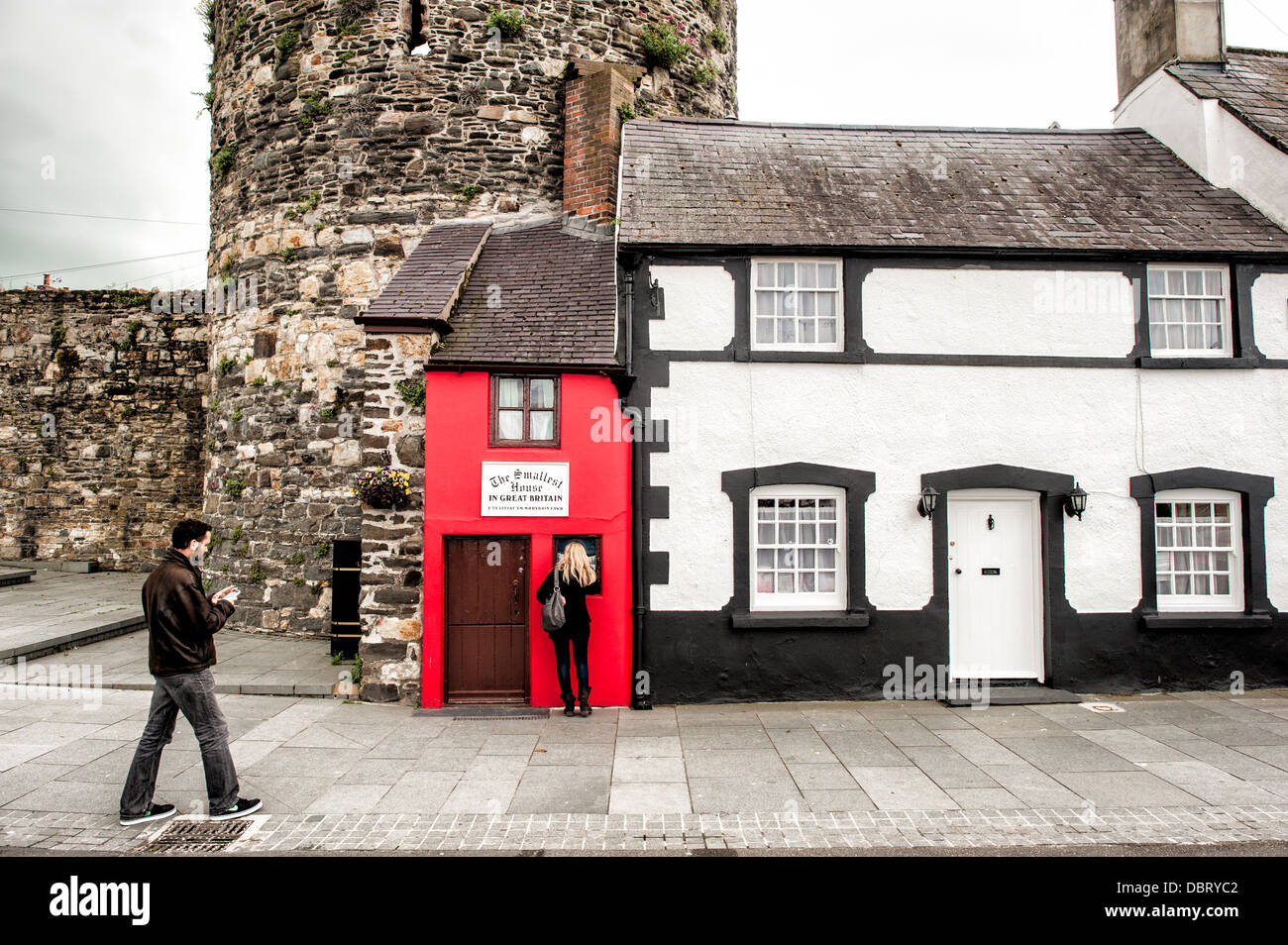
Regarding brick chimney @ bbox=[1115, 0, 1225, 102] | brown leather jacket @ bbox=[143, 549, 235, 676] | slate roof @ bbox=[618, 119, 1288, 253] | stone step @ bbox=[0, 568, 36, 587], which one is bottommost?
stone step @ bbox=[0, 568, 36, 587]

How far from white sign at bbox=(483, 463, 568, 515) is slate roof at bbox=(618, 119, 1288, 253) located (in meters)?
3.05

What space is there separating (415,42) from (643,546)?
9743 millimetres

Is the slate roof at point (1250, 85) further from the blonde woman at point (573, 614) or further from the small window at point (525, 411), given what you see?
the blonde woman at point (573, 614)

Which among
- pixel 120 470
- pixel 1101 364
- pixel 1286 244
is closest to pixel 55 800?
pixel 1101 364

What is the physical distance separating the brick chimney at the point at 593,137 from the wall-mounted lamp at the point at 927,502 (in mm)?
6067

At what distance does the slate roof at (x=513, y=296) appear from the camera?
343 inches

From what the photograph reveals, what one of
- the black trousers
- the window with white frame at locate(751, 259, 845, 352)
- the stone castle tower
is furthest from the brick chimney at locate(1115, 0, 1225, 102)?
the black trousers

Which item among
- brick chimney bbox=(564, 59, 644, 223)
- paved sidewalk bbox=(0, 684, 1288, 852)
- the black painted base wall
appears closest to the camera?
paved sidewalk bbox=(0, 684, 1288, 852)

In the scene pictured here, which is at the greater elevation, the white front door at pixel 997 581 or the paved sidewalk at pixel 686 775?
the white front door at pixel 997 581

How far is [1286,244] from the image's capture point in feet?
30.7

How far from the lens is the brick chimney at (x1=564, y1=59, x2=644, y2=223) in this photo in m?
11.1

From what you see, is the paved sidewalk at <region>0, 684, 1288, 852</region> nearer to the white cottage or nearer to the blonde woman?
the blonde woman

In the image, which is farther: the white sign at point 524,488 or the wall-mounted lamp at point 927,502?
the wall-mounted lamp at point 927,502

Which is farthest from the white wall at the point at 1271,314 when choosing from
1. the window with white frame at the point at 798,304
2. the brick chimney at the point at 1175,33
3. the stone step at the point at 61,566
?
the stone step at the point at 61,566
